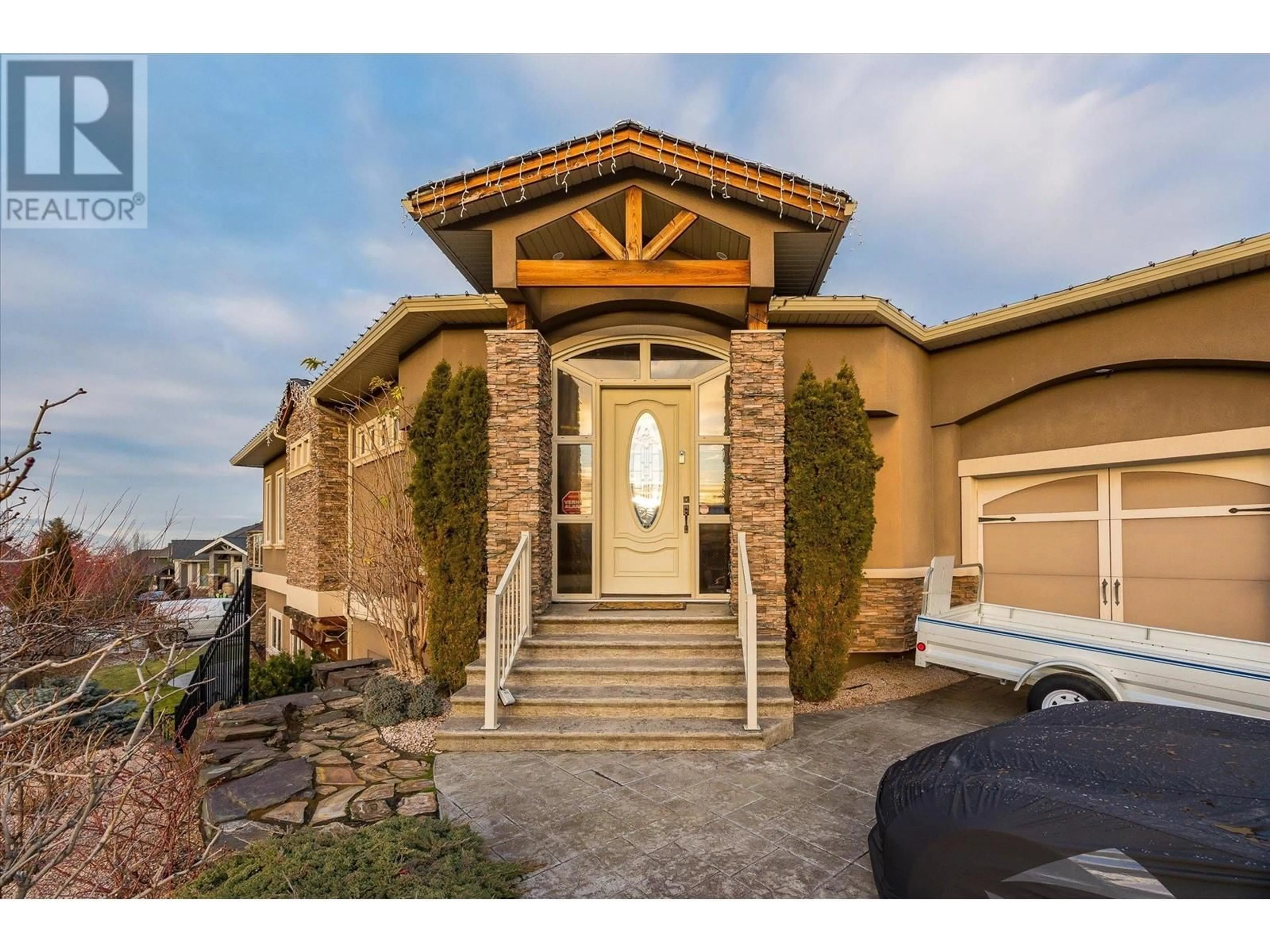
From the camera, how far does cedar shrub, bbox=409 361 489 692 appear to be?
19.0ft

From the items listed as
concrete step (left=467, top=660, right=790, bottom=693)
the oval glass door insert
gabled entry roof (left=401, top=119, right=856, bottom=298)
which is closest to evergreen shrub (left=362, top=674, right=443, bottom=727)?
concrete step (left=467, top=660, right=790, bottom=693)

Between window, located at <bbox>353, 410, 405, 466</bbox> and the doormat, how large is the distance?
3298 millimetres

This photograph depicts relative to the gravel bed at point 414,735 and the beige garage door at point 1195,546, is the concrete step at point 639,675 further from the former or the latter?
the beige garage door at point 1195,546

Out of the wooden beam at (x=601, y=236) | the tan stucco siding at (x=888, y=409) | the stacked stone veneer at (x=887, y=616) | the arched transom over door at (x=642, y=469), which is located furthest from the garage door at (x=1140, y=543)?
the wooden beam at (x=601, y=236)

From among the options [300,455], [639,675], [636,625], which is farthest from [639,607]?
[300,455]

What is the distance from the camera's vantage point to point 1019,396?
6.92 metres

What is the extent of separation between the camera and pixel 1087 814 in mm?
2039

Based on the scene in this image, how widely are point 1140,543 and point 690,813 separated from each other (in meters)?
5.85

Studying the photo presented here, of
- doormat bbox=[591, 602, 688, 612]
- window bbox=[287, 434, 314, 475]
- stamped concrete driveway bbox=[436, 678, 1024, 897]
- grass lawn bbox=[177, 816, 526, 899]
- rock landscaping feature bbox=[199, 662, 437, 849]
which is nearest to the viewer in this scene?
grass lawn bbox=[177, 816, 526, 899]

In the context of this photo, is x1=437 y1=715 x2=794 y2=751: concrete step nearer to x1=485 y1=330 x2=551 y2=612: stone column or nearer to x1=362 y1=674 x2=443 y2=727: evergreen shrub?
x1=362 y1=674 x2=443 y2=727: evergreen shrub

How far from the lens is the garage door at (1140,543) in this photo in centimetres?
559

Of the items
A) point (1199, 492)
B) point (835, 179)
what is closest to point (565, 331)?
point (835, 179)

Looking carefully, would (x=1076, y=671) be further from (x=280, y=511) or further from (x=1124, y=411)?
(x=280, y=511)
